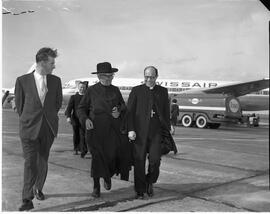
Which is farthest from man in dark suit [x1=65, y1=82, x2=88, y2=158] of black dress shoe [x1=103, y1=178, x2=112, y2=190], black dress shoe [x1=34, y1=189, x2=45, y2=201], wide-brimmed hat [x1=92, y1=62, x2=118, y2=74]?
black dress shoe [x1=34, y1=189, x2=45, y2=201]

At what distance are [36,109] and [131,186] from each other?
1.95 m

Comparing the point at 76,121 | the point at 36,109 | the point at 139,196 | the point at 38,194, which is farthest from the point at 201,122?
the point at 36,109

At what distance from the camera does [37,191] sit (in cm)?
474

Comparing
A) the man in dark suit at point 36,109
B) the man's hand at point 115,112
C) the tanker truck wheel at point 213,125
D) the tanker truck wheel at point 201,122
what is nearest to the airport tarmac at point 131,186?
the man in dark suit at point 36,109

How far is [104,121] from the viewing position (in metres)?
4.88

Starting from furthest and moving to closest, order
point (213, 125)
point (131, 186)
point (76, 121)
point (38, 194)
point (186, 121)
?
1. point (213, 125)
2. point (186, 121)
3. point (76, 121)
4. point (131, 186)
5. point (38, 194)

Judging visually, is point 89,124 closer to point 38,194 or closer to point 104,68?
point 104,68

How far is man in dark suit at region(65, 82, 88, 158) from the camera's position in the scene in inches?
197

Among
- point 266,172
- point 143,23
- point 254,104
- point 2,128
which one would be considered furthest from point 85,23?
point 254,104

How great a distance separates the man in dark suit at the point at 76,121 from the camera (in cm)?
501

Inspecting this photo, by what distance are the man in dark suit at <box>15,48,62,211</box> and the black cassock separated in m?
0.43

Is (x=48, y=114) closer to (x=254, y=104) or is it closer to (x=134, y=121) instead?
(x=134, y=121)

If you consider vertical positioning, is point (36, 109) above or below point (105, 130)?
above

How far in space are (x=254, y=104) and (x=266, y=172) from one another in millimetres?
12926
